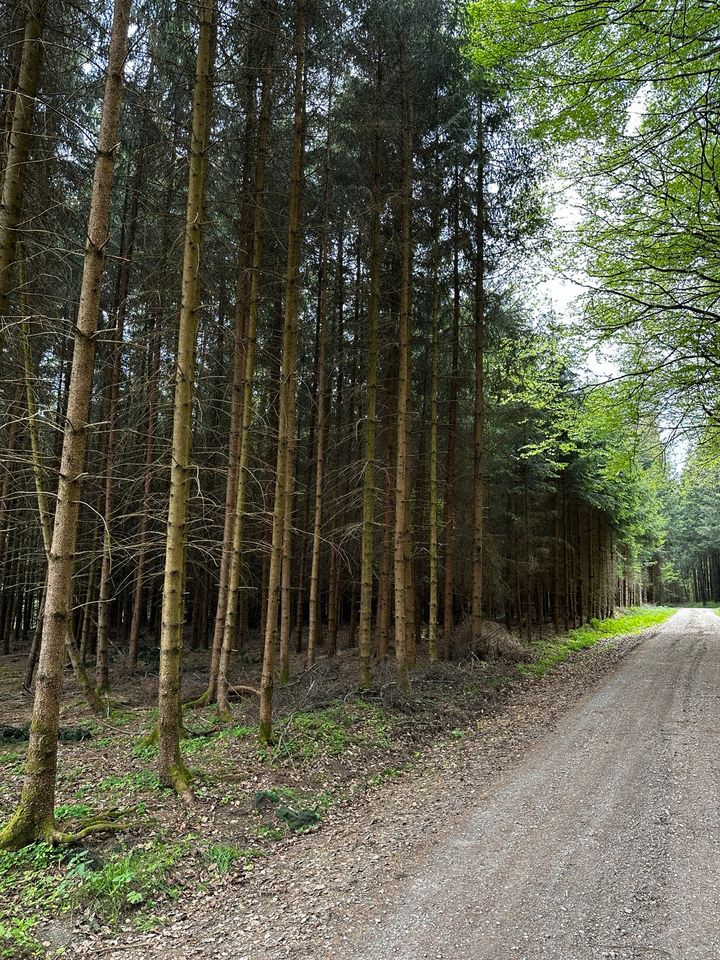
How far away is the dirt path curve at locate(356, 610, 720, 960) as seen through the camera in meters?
3.41

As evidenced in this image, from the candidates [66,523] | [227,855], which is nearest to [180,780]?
[227,855]

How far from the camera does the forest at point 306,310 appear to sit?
5.76 meters

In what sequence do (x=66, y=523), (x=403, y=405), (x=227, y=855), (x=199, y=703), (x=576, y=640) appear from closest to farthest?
(x=227, y=855)
(x=66, y=523)
(x=199, y=703)
(x=403, y=405)
(x=576, y=640)

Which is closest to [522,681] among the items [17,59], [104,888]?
[104,888]

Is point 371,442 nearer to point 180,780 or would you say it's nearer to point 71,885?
point 180,780

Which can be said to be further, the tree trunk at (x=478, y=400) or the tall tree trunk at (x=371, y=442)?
the tree trunk at (x=478, y=400)

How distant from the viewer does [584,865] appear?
429 centimetres

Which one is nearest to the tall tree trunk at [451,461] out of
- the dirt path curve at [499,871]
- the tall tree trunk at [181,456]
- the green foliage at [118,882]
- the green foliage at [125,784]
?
the dirt path curve at [499,871]

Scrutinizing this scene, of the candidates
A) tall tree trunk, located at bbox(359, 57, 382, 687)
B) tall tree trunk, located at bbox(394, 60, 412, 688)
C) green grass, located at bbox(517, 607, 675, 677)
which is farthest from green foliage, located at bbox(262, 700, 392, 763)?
green grass, located at bbox(517, 607, 675, 677)

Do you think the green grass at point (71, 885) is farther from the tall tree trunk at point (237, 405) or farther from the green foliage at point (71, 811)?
the tall tree trunk at point (237, 405)

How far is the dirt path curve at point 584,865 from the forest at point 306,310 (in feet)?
6.24

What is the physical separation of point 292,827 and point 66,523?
144 inches

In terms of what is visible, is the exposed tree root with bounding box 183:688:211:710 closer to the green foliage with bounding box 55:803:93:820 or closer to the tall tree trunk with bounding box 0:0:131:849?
the green foliage with bounding box 55:803:93:820

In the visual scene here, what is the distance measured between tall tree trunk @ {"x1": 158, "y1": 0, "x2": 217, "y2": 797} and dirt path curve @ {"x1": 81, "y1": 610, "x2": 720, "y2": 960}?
1.79 meters
